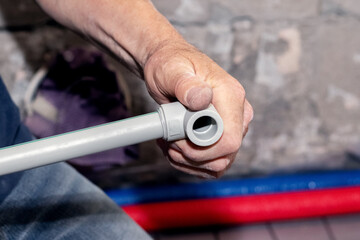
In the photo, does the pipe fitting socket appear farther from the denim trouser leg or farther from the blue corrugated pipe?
the blue corrugated pipe

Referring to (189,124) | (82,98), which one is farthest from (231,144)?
(82,98)

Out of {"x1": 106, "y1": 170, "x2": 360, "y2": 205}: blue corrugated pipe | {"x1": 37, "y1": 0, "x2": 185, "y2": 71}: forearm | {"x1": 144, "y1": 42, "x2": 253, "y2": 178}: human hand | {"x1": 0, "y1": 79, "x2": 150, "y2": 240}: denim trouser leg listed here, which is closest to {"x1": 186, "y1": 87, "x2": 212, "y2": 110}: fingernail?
{"x1": 144, "y1": 42, "x2": 253, "y2": 178}: human hand

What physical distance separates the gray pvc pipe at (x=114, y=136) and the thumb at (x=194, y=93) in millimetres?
11

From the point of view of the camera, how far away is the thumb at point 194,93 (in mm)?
561

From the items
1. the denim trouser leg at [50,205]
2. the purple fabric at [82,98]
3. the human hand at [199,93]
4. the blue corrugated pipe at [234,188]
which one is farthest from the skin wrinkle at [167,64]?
the blue corrugated pipe at [234,188]

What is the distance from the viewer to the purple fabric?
4.20 ft

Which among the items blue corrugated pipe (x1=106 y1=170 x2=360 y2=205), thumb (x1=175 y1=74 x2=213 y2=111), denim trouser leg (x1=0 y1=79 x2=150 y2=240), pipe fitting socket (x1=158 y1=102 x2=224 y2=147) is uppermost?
thumb (x1=175 y1=74 x2=213 y2=111)

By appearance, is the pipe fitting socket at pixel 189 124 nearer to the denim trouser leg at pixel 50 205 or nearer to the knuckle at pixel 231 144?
the knuckle at pixel 231 144

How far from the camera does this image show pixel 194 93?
56 centimetres

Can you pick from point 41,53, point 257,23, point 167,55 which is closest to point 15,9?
point 41,53

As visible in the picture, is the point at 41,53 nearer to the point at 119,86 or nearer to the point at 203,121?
the point at 119,86

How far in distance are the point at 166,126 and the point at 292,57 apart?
2.98 feet

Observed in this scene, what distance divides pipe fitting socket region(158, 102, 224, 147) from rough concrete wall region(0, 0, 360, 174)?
759 mm

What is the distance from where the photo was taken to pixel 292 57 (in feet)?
4.59
